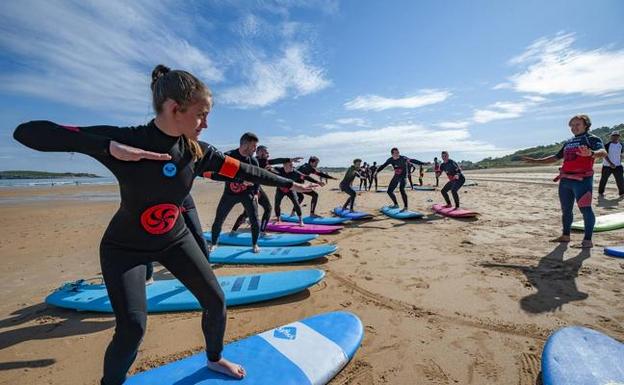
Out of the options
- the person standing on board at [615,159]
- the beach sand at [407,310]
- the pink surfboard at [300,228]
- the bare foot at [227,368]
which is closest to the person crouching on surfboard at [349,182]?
the pink surfboard at [300,228]

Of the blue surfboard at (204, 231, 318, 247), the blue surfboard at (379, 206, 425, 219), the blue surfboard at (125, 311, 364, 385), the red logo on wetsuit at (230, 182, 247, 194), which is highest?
the red logo on wetsuit at (230, 182, 247, 194)

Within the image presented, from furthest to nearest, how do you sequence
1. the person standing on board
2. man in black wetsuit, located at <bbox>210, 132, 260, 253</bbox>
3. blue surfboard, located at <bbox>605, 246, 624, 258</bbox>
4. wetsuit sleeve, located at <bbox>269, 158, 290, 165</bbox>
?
1. the person standing on board
2. wetsuit sleeve, located at <bbox>269, 158, 290, 165</bbox>
3. man in black wetsuit, located at <bbox>210, 132, 260, 253</bbox>
4. blue surfboard, located at <bbox>605, 246, 624, 258</bbox>

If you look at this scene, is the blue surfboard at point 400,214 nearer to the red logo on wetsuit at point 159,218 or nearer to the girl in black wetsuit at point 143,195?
the girl in black wetsuit at point 143,195

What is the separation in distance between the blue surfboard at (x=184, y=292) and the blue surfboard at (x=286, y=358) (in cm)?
98

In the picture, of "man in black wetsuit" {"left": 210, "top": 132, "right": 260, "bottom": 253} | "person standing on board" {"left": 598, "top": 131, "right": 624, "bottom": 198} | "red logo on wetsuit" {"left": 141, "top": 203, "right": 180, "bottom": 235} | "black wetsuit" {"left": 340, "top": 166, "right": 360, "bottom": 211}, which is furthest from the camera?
"black wetsuit" {"left": 340, "top": 166, "right": 360, "bottom": 211}

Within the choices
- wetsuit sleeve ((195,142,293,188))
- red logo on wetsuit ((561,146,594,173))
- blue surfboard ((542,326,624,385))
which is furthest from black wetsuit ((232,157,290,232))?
red logo on wetsuit ((561,146,594,173))

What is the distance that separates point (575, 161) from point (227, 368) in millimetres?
6679

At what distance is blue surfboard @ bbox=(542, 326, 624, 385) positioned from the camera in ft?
7.35

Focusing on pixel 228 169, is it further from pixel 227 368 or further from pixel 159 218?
pixel 227 368

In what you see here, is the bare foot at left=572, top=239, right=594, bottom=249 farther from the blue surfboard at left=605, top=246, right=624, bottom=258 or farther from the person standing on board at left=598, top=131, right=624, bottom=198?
the person standing on board at left=598, top=131, right=624, bottom=198

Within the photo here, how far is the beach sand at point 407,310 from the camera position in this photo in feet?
8.96

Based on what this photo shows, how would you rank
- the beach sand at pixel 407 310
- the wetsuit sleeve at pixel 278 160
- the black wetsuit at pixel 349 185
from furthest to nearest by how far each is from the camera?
the black wetsuit at pixel 349 185 → the wetsuit sleeve at pixel 278 160 → the beach sand at pixel 407 310

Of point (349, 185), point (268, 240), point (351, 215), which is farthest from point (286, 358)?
point (349, 185)

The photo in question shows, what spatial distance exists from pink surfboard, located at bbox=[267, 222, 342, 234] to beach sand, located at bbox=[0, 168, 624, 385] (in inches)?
61.0
